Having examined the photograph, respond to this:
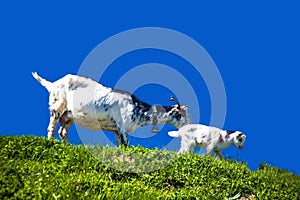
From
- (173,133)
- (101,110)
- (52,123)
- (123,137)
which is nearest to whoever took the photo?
(123,137)

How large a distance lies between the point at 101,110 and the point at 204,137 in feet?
7.96

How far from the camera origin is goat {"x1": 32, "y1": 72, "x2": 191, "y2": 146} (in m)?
12.2

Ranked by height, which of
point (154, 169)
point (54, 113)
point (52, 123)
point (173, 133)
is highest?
point (54, 113)

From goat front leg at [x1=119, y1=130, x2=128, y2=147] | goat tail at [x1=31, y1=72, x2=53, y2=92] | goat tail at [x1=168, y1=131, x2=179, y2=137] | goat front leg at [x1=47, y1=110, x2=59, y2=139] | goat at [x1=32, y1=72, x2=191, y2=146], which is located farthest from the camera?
goat tail at [x1=31, y1=72, x2=53, y2=92]

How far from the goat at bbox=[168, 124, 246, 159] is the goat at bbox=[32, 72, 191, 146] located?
0.74ft

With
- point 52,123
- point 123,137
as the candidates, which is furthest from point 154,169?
point 52,123

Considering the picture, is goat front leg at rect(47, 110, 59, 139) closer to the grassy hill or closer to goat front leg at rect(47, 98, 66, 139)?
→ goat front leg at rect(47, 98, 66, 139)

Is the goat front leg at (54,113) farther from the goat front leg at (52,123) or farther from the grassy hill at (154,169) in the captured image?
the grassy hill at (154,169)

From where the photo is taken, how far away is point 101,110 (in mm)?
12273

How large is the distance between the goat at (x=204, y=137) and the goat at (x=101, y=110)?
0.74 ft

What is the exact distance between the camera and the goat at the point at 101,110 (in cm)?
1220

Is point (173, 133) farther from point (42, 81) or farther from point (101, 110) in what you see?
point (42, 81)

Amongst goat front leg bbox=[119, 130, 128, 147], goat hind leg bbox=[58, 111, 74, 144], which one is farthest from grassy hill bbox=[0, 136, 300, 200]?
goat hind leg bbox=[58, 111, 74, 144]

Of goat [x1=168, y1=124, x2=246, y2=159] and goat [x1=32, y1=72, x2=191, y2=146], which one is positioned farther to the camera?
goat [x1=168, y1=124, x2=246, y2=159]
